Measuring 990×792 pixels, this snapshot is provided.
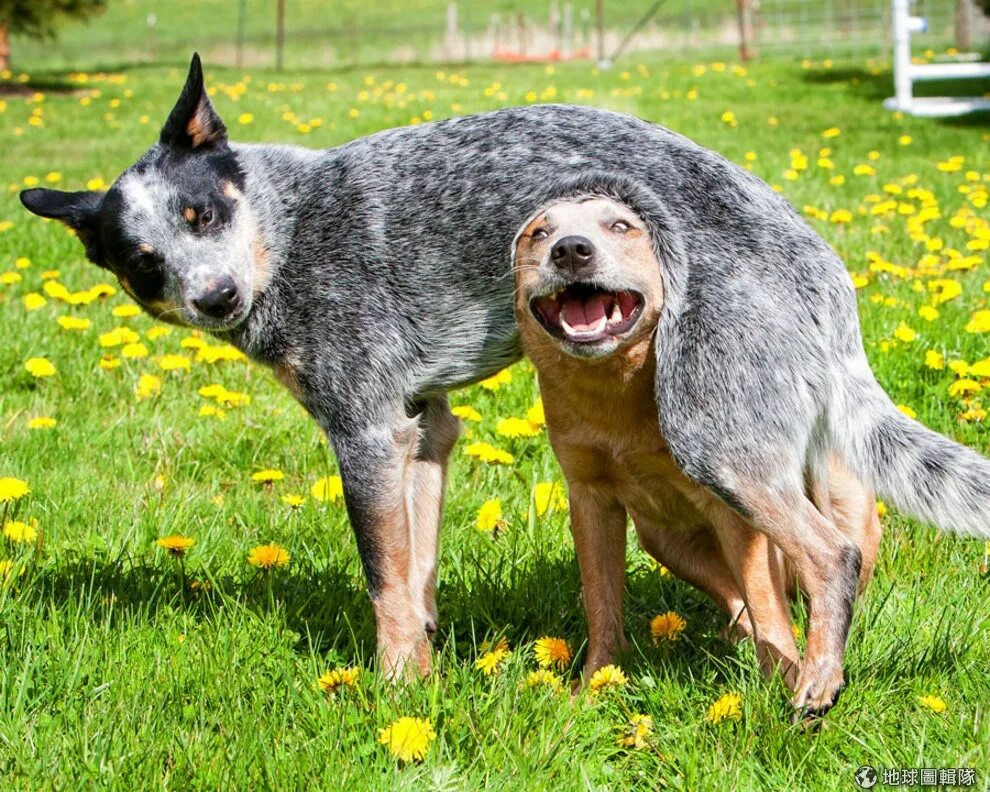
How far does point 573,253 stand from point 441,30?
128 ft

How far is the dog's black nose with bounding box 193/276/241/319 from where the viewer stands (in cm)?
349

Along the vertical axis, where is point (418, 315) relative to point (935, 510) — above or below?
above

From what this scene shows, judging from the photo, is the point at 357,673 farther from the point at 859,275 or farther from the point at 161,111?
the point at 161,111

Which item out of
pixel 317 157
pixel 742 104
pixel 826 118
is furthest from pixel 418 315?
pixel 742 104

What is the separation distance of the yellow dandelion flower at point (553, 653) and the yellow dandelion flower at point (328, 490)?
3.86 feet

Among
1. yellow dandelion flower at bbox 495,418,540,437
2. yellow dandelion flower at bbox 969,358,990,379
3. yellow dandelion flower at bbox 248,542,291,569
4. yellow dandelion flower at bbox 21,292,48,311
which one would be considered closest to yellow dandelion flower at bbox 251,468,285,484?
yellow dandelion flower at bbox 248,542,291,569

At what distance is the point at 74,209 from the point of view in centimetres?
385

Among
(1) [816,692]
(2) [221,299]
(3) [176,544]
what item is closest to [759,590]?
(1) [816,692]

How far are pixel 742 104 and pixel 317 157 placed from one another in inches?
452

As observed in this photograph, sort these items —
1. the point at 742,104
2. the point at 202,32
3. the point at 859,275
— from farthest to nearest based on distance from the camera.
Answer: the point at 202,32 → the point at 742,104 → the point at 859,275

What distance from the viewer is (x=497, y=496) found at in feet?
13.7

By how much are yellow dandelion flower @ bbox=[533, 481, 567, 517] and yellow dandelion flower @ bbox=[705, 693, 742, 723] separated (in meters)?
1.29

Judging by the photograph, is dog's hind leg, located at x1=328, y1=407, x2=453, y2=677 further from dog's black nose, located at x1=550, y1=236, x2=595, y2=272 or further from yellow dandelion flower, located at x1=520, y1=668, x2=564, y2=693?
dog's black nose, located at x1=550, y1=236, x2=595, y2=272

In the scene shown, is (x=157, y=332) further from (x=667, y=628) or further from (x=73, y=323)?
(x=667, y=628)
